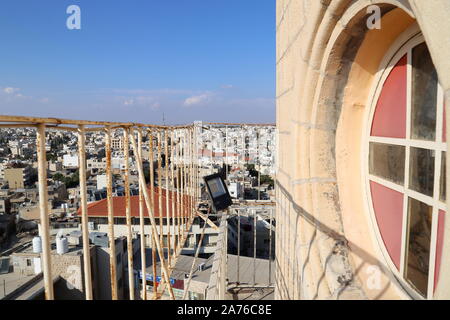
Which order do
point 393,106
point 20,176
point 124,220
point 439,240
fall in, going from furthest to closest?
point 124,220
point 20,176
point 393,106
point 439,240

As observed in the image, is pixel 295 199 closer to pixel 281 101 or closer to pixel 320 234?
pixel 320 234

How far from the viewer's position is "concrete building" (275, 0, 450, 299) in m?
1.32

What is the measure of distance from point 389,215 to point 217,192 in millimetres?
2990

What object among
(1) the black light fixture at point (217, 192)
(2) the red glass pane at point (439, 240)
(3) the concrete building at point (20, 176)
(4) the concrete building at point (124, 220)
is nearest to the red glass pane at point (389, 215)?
(2) the red glass pane at point (439, 240)

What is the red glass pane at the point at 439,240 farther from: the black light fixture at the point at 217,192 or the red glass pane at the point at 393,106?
the black light fixture at the point at 217,192

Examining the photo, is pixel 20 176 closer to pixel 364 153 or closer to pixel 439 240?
pixel 364 153

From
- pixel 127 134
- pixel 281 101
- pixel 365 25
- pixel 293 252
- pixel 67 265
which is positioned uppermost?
pixel 365 25

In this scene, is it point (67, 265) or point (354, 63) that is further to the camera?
point (67, 265)

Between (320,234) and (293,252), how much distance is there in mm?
479

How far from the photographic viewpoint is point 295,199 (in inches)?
81.6

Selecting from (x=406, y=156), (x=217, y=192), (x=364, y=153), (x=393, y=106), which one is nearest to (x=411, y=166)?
(x=406, y=156)

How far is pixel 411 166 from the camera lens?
1.42 metres

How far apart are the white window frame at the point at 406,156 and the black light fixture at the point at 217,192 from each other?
2682mm
